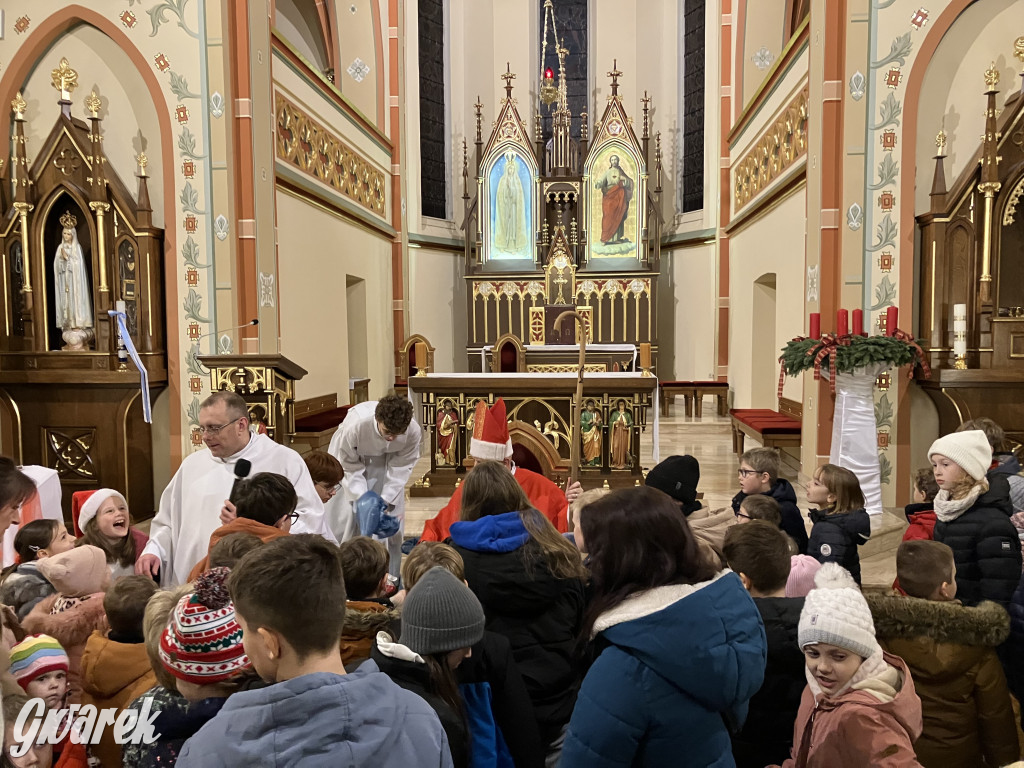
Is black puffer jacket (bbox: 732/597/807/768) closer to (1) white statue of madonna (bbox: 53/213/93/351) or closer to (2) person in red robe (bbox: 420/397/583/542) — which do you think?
(2) person in red robe (bbox: 420/397/583/542)

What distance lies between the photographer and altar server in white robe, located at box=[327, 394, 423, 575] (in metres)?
4.39

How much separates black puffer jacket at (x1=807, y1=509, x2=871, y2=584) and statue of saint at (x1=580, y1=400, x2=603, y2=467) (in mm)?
4558

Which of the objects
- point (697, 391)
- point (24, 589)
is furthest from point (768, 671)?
point (697, 391)

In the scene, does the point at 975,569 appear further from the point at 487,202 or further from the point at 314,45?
the point at 487,202

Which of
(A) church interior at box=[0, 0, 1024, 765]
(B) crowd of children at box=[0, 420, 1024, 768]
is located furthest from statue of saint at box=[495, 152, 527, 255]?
(B) crowd of children at box=[0, 420, 1024, 768]

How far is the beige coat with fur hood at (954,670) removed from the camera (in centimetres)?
225

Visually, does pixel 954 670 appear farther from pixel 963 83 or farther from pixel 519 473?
pixel 963 83

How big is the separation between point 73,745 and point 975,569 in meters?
3.20

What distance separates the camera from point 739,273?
1255cm

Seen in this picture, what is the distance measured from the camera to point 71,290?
6.85 meters

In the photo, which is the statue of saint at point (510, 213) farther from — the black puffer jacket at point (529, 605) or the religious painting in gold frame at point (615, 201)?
the black puffer jacket at point (529, 605)

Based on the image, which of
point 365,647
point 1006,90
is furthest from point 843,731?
point 1006,90

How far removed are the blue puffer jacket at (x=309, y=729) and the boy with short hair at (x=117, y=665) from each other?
83 centimetres

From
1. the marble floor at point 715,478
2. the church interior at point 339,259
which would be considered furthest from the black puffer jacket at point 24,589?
the marble floor at point 715,478
